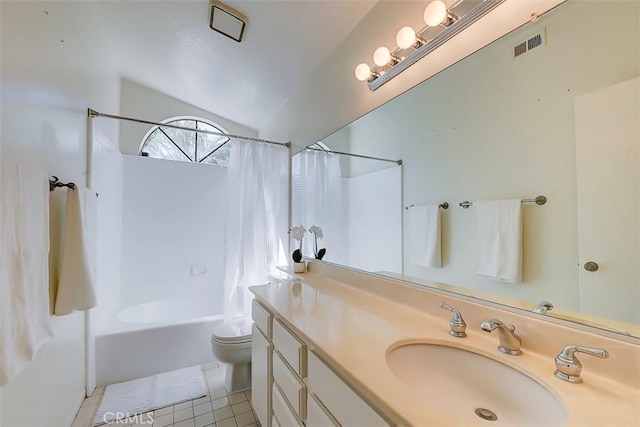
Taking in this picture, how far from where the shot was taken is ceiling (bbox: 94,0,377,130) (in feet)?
5.38

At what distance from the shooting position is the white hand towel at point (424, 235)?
1.22 m

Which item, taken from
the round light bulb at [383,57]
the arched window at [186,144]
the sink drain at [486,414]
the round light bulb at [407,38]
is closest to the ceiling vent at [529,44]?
the round light bulb at [407,38]

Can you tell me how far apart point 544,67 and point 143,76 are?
3.50m

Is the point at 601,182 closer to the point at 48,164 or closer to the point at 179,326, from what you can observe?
the point at 48,164

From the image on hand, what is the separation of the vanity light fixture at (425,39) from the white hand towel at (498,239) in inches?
27.0

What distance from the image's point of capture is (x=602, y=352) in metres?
0.58

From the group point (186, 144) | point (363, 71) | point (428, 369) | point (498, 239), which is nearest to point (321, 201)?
point (363, 71)

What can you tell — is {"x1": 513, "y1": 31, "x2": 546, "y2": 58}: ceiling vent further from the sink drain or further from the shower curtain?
the shower curtain

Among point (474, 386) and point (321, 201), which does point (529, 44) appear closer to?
point (474, 386)

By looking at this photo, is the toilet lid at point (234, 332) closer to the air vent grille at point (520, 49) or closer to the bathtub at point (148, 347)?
the bathtub at point (148, 347)

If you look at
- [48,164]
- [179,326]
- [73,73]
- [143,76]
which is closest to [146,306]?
[179,326]

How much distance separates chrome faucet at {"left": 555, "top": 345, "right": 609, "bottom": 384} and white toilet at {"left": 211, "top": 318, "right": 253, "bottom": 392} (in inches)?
69.2

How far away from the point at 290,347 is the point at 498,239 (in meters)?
0.91

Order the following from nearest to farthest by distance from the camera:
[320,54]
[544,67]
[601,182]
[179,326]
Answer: [601,182] < [544,67] < [320,54] < [179,326]
